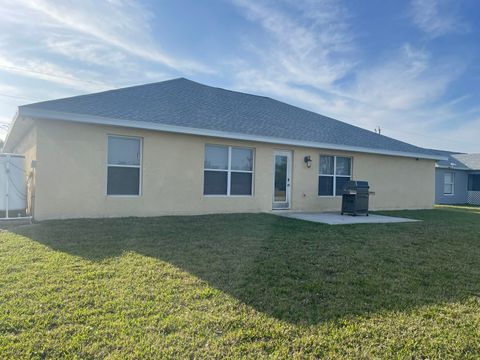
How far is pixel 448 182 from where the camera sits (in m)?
23.7

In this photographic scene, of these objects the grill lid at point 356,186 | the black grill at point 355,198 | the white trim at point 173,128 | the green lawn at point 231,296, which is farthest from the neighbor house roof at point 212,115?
the green lawn at point 231,296

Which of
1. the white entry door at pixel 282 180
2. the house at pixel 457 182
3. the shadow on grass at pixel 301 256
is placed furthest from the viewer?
the house at pixel 457 182

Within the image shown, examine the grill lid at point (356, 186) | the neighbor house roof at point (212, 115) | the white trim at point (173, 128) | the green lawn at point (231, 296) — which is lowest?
the green lawn at point (231, 296)

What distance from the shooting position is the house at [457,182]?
23.1 metres

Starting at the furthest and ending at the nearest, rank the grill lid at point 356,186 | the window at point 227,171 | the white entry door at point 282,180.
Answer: the white entry door at point 282,180, the grill lid at point 356,186, the window at point 227,171

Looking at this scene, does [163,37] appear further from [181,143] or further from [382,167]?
[382,167]

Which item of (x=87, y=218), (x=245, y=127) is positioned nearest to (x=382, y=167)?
(x=245, y=127)

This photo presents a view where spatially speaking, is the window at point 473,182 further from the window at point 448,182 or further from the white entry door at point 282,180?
the white entry door at point 282,180

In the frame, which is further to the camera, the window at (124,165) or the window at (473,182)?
the window at (473,182)

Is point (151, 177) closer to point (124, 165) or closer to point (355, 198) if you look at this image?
point (124, 165)

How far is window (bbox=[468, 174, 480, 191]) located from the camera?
80.3 feet

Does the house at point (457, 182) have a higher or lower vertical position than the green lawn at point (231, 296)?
higher

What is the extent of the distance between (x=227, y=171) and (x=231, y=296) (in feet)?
24.2

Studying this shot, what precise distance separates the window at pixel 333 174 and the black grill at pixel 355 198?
1.31 m
